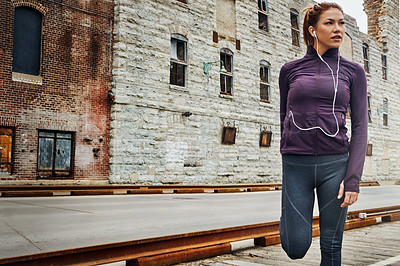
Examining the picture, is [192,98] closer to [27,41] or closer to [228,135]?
[228,135]

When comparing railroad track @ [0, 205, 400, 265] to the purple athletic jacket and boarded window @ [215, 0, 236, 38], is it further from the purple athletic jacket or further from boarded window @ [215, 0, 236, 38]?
boarded window @ [215, 0, 236, 38]

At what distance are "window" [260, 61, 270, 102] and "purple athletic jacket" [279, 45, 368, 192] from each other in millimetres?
18330

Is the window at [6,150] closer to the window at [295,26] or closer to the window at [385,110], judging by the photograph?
the window at [295,26]

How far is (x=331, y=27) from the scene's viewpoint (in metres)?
2.29

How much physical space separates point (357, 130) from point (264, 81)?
61.8ft

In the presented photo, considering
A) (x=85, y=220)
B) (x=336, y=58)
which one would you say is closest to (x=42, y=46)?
(x=85, y=220)

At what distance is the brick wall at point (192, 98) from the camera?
14.7 m

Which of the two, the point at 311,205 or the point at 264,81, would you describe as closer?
the point at 311,205

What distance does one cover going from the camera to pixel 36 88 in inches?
512

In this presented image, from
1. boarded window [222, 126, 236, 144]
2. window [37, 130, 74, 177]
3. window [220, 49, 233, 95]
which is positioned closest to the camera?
window [37, 130, 74, 177]

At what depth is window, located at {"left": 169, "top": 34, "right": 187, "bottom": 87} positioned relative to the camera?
16.5 meters

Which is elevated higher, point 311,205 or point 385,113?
point 385,113

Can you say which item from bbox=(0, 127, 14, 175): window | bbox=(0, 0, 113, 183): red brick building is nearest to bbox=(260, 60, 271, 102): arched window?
bbox=(0, 0, 113, 183): red brick building

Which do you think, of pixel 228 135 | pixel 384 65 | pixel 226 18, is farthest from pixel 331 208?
pixel 384 65
